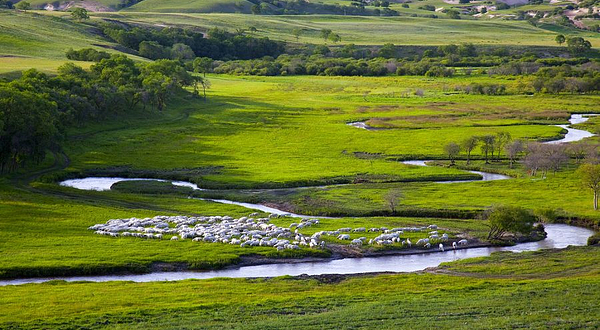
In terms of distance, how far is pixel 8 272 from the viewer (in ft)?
160

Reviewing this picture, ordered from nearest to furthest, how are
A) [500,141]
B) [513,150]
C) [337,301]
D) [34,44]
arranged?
[337,301] → [513,150] → [500,141] → [34,44]

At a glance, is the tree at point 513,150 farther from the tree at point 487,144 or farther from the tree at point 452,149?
the tree at point 452,149

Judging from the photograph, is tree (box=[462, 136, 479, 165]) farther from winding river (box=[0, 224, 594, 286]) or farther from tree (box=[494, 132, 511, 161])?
winding river (box=[0, 224, 594, 286])

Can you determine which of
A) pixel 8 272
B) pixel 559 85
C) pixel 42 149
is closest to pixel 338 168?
pixel 42 149

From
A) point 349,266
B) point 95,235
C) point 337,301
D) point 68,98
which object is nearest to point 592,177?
point 349,266

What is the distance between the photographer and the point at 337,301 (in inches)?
1679

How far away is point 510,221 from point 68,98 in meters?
66.1

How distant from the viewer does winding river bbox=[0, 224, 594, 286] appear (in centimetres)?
4975

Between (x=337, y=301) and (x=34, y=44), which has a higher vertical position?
(x=34, y=44)

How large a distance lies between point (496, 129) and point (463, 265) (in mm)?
64621

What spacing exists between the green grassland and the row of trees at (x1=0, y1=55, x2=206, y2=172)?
34.2 m

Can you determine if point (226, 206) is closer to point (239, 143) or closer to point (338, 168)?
point (338, 168)

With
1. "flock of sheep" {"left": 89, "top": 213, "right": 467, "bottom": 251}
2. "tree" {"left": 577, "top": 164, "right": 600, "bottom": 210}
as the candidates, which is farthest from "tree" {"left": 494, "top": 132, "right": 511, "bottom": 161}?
"flock of sheep" {"left": 89, "top": 213, "right": 467, "bottom": 251}

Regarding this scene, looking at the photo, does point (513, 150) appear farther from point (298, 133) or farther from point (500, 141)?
point (298, 133)
